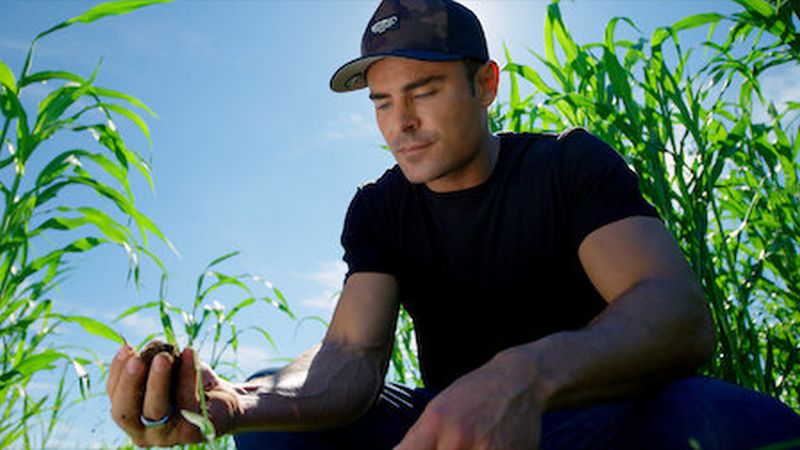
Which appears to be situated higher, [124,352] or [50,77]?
[50,77]

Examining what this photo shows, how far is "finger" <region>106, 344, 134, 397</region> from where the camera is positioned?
116 cm

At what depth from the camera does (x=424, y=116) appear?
180 cm

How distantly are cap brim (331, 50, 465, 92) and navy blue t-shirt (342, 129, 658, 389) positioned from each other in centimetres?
30

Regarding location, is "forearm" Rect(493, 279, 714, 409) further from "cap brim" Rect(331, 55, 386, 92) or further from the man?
"cap brim" Rect(331, 55, 386, 92)

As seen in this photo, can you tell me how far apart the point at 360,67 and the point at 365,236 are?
422mm

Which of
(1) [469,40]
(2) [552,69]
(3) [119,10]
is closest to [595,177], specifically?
(1) [469,40]

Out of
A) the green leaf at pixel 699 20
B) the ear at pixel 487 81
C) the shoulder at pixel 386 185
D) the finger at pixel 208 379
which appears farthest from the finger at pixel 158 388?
the green leaf at pixel 699 20

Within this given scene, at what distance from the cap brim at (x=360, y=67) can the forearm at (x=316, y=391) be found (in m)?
0.67

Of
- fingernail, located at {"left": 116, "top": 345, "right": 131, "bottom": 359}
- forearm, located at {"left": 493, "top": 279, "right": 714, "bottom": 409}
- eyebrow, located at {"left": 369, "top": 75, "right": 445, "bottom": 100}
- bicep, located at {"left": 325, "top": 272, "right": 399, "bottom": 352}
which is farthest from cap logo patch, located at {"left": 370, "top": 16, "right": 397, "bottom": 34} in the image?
fingernail, located at {"left": 116, "top": 345, "right": 131, "bottom": 359}

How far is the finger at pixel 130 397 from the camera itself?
45.4 inches

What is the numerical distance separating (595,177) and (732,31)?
4.07ft

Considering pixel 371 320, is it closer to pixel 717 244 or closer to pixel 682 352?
pixel 682 352

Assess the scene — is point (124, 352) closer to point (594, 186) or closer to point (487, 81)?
point (594, 186)

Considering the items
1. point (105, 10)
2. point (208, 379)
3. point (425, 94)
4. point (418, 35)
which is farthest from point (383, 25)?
point (208, 379)
